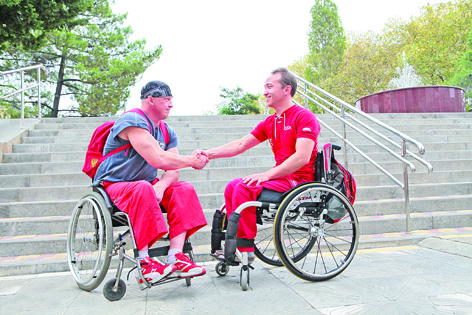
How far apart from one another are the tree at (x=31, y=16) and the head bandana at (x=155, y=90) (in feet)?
21.9

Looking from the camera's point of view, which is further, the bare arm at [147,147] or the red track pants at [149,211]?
the bare arm at [147,147]

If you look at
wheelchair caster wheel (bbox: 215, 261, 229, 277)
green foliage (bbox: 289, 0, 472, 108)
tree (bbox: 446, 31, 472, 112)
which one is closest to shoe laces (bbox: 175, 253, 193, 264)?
wheelchair caster wheel (bbox: 215, 261, 229, 277)

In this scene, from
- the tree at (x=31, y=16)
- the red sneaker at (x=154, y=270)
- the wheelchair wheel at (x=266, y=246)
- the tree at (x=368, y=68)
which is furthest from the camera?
the tree at (x=368, y=68)

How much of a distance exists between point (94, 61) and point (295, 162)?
65.2 feet

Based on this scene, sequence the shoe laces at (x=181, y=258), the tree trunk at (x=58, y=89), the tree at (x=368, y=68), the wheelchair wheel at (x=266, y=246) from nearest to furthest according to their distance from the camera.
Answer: the shoe laces at (x=181, y=258) → the wheelchair wheel at (x=266, y=246) → the tree trunk at (x=58, y=89) → the tree at (x=368, y=68)

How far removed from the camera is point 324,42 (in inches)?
1340

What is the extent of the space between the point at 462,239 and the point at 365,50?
28.8m

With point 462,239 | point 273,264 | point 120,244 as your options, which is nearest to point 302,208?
point 273,264

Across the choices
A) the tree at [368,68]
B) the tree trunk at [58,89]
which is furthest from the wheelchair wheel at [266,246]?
the tree at [368,68]

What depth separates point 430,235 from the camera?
12.5 ft

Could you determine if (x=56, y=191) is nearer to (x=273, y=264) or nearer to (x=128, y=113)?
(x=128, y=113)

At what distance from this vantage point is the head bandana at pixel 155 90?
8.66ft

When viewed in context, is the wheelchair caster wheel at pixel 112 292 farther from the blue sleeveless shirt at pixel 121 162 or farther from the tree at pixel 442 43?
the tree at pixel 442 43

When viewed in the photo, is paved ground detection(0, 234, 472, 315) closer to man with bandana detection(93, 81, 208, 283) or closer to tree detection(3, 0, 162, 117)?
man with bandana detection(93, 81, 208, 283)
